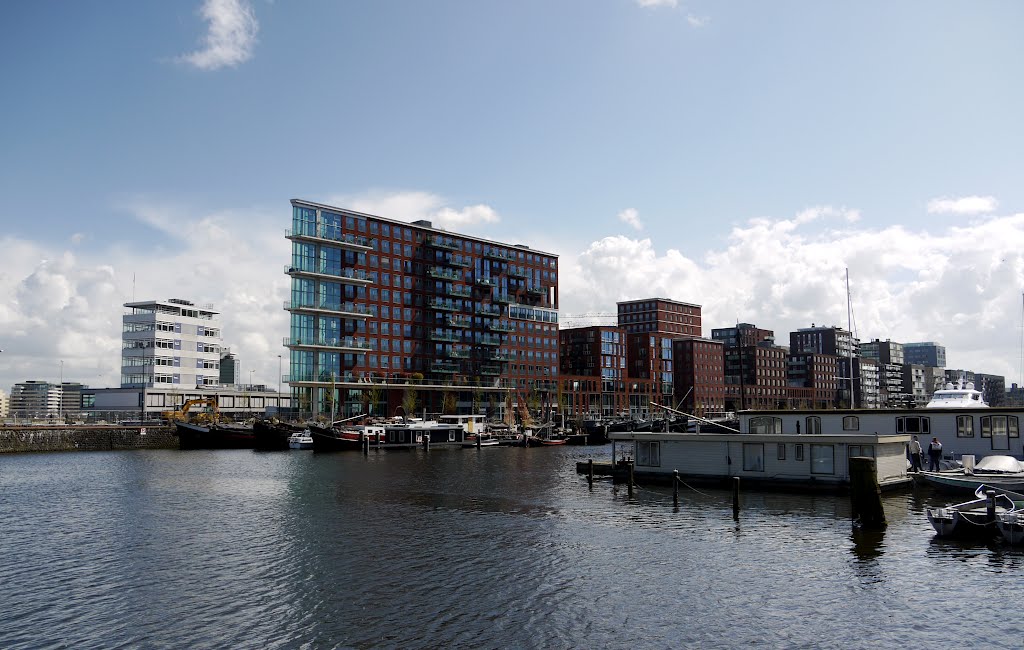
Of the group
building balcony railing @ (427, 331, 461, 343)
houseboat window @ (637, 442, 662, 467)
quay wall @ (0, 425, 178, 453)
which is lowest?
quay wall @ (0, 425, 178, 453)

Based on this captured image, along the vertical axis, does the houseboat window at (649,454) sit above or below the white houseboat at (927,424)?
below

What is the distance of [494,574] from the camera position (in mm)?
31797

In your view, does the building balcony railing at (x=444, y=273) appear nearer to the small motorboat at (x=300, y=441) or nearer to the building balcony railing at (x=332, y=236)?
the building balcony railing at (x=332, y=236)

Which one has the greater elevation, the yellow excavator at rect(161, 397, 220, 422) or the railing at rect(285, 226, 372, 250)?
the railing at rect(285, 226, 372, 250)

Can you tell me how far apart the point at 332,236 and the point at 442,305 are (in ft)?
94.7

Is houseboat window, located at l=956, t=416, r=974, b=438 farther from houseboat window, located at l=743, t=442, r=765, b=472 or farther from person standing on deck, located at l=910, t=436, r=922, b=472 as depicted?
houseboat window, located at l=743, t=442, r=765, b=472

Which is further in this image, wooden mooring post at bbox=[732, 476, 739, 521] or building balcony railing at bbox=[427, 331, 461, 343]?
building balcony railing at bbox=[427, 331, 461, 343]

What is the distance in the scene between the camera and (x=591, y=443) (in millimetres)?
154500

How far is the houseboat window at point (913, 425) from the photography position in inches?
2293

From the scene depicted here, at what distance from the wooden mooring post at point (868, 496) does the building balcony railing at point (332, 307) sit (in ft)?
395

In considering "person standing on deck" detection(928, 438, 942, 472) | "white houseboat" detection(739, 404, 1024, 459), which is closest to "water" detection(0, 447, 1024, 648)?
"person standing on deck" detection(928, 438, 942, 472)

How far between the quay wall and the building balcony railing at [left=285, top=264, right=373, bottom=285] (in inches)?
1404

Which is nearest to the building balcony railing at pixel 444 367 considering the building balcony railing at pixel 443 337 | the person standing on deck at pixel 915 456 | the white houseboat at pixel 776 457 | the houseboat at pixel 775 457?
the building balcony railing at pixel 443 337

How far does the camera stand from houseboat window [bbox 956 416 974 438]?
186 ft
